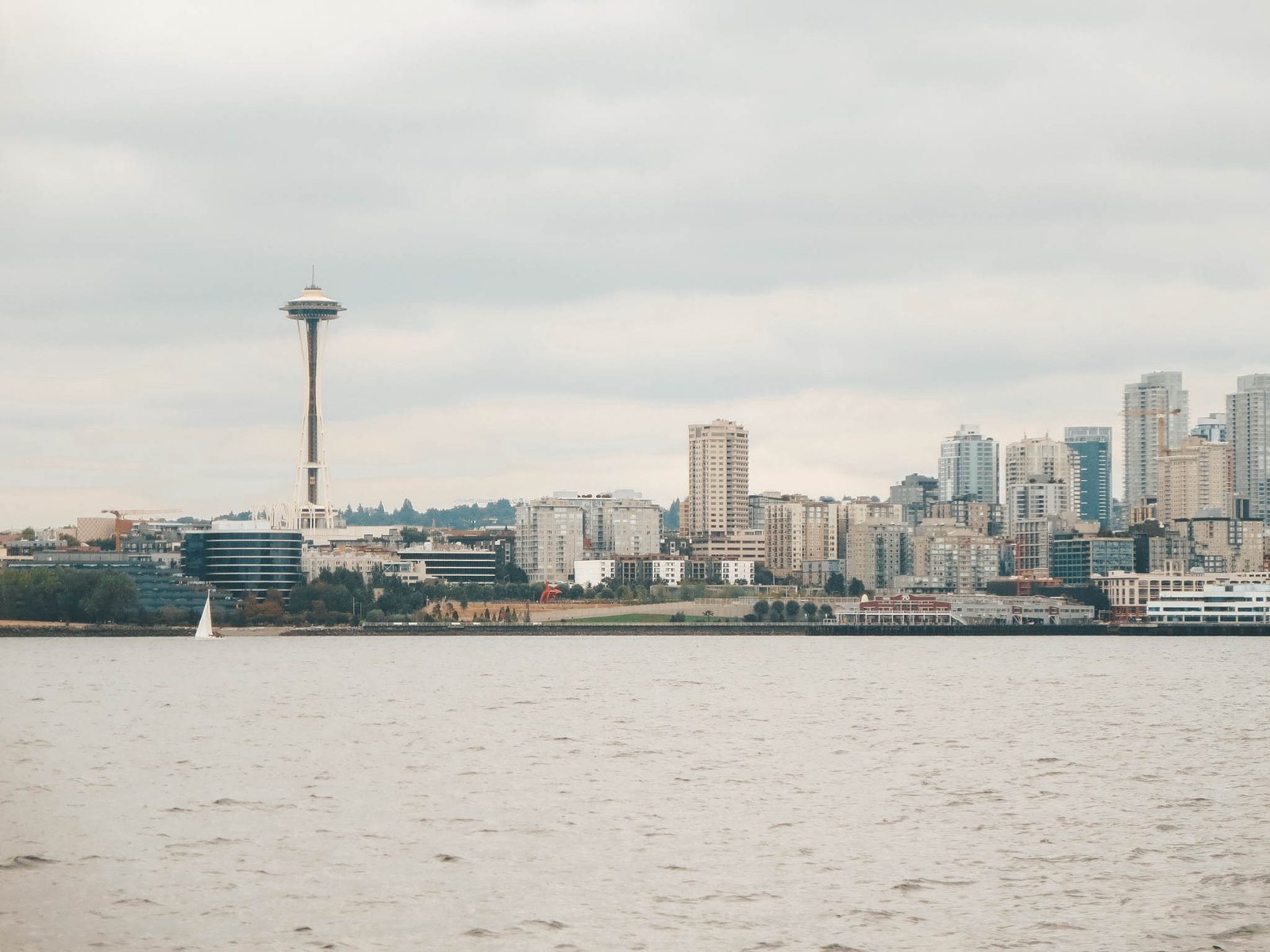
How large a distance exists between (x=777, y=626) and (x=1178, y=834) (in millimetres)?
160886

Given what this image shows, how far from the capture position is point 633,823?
3722 centimetres

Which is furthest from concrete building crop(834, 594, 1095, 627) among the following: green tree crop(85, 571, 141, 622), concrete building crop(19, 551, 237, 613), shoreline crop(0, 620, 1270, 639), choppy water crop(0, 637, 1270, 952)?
choppy water crop(0, 637, 1270, 952)

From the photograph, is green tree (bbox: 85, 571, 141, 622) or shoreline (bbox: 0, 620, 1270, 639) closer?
green tree (bbox: 85, 571, 141, 622)

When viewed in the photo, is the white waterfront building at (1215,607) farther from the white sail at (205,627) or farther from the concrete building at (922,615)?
the white sail at (205,627)

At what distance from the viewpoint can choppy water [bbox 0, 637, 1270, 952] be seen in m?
27.6

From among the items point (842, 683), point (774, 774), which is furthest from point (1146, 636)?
point (774, 774)

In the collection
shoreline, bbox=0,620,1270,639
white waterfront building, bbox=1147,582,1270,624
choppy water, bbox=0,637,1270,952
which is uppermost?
white waterfront building, bbox=1147,582,1270,624

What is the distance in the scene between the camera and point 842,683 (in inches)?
3625

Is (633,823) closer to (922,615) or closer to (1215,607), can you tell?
(922,615)

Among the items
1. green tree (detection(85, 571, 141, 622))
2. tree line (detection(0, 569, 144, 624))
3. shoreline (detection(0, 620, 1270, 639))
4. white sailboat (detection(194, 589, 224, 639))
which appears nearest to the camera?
white sailboat (detection(194, 589, 224, 639))

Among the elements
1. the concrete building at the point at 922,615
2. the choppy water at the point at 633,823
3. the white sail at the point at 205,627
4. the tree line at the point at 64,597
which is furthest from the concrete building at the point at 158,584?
the choppy water at the point at 633,823

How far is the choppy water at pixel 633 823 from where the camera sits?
2761 cm

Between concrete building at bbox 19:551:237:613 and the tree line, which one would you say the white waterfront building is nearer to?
concrete building at bbox 19:551:237:613

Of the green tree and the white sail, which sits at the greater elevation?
the green tree
